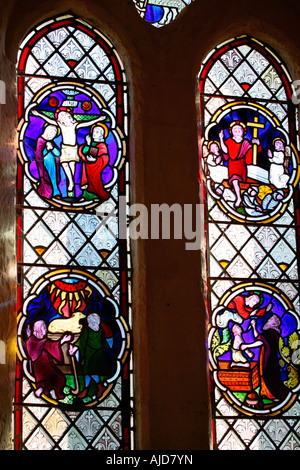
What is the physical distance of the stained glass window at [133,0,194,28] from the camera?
32.4 ft

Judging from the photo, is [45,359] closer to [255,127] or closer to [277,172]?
[277,172]

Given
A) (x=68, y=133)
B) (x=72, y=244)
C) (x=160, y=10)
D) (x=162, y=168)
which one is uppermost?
(x=160, y=10)

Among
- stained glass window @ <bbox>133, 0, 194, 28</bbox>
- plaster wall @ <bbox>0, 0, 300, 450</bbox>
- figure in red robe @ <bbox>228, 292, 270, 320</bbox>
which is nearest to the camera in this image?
plaster wall @ <bbox>0, 0, 300, 450</bbox>

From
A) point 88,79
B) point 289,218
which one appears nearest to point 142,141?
point 88,79

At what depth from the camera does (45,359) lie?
8.83m

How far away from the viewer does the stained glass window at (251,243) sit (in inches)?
356

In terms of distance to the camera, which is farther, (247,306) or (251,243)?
(251,243)

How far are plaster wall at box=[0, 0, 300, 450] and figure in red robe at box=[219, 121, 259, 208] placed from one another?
407mm

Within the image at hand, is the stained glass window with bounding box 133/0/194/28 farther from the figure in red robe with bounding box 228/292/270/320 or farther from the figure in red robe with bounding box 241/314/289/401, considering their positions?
the figure in red robe with bounding box 241/314/289/401

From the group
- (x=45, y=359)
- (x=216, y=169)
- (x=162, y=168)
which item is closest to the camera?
(x=45, y=359)

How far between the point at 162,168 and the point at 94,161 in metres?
0.56

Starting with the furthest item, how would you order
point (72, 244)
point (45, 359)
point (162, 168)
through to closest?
point (162, 168), point (72, 244), point (45, 359)

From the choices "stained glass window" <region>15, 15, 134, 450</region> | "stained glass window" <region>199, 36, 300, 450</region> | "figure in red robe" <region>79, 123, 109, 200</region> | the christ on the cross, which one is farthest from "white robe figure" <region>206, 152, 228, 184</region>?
the christ on the cross

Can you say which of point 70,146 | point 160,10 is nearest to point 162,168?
point 70,146
